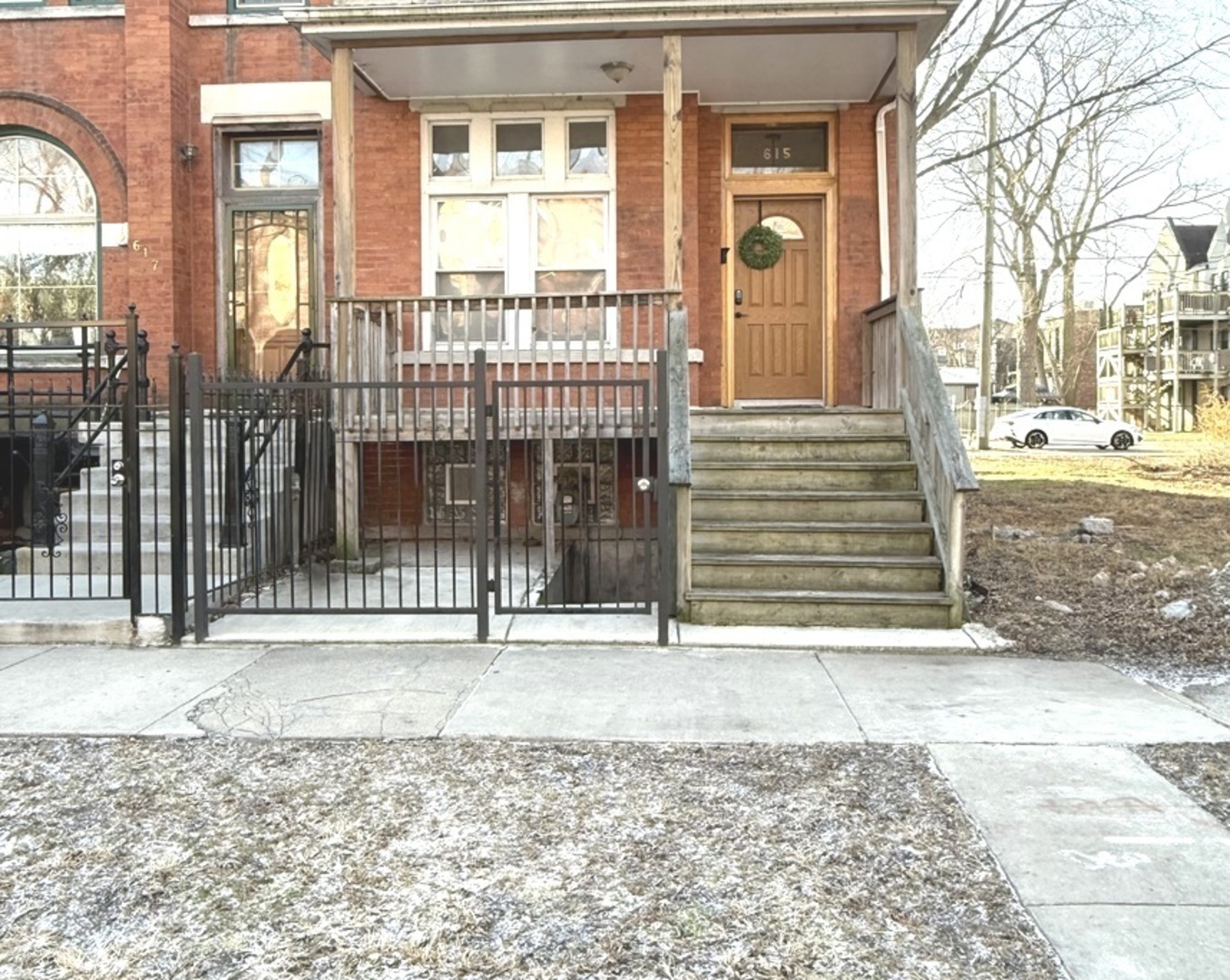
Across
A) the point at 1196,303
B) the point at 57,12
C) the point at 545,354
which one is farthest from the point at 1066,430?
the point at 57,12

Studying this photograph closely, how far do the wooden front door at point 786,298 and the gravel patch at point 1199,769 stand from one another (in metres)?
7.26

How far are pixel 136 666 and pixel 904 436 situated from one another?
6.22 meters

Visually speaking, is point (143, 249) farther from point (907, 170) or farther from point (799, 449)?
point (907, 170)

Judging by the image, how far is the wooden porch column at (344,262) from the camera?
9.45 meters

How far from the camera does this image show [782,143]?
11.8 metres

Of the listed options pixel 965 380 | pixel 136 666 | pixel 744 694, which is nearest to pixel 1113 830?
pixel 744 694

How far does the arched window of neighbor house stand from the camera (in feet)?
39.2

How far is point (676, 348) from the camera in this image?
839 centimetres

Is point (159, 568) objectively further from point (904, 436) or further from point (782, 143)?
point (782, 143)

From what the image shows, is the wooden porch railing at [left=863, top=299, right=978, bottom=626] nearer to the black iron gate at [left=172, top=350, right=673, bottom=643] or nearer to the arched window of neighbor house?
the black iron gate at [left=172, top=350, right=673, bottom=643]

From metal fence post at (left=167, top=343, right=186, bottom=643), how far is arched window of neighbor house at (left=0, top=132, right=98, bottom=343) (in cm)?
597

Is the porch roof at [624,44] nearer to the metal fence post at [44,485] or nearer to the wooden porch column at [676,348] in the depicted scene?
the wooden porch column at [676,348]

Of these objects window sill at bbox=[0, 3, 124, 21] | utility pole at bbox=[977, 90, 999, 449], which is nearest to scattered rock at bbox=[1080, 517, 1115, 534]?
window sill at bbox=[0, 3, 124, 21]

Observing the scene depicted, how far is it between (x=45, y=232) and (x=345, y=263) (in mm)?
4818
